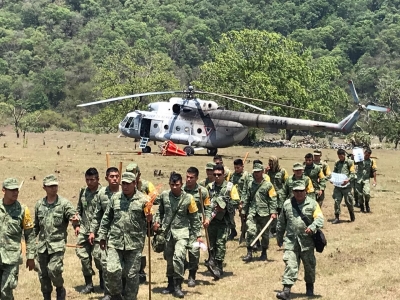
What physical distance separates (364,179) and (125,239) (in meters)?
12.6

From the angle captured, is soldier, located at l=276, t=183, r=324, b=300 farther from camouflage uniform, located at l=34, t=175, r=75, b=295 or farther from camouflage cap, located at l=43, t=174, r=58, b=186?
camouflage cap, located at l=43, t=174, r=58, b=186

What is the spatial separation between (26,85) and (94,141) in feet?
202

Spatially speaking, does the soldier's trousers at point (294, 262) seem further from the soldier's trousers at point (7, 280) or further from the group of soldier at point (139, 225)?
the soldier's trousers at point (7, 280)

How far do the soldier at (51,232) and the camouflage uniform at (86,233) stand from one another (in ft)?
3.25

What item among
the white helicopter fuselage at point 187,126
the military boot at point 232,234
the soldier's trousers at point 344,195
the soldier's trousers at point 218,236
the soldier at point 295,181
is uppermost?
the white helicopter fuselage at point 187,126

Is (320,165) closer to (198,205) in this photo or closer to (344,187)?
(344,187)

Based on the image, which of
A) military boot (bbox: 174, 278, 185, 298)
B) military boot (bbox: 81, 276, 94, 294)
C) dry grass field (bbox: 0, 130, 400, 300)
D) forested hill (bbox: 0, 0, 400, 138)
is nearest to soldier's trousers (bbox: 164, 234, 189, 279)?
military boot (bbox: 174, 278, 185, 298)

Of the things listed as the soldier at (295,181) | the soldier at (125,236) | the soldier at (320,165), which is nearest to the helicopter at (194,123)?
the soldier at (320,165)

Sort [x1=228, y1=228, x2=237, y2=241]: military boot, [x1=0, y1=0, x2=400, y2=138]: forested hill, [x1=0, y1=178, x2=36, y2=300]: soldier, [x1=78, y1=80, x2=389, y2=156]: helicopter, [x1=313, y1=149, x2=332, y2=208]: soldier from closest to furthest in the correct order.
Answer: [x1=0, y1=178, x2=36, y2=300]: soldier → [x1=228, y1=228, x2=237, y2=241]: military boot → [x1=313, y1=149, x2=332, y2=208]: soldier → [x1=78, y1=80, x2=389, y2=156]: helicopter → [x1=0, y1=0, x2=400, y2=138]: forested hill

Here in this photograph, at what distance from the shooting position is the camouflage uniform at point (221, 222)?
11750mm

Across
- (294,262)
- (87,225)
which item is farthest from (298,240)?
(87,225)

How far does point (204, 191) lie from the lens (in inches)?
439

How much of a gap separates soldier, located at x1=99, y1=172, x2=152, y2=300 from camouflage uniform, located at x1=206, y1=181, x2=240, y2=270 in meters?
2.83

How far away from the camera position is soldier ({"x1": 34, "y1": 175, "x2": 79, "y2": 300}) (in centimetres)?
930
